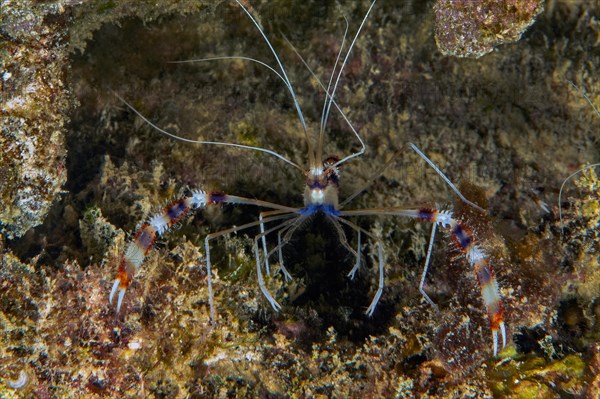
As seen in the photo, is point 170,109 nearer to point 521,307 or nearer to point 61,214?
point 61,214

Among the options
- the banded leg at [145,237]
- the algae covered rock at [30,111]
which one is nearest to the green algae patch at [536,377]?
the banded leg at [145,237]

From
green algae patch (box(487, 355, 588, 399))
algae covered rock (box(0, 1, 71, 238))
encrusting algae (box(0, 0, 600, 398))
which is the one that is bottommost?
green algae patch (box(487, 355, 588, 399))

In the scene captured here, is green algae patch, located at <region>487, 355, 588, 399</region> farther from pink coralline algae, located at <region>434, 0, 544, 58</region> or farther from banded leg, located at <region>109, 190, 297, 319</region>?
pink coralline algae, located at <region>434, 0, 544, 58</region>

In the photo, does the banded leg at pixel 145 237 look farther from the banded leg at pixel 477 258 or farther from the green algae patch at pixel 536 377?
the green algae patch at pixel 536 377

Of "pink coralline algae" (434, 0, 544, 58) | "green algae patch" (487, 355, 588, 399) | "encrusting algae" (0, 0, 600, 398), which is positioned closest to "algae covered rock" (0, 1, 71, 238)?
"encrusting algae" (0, 0, 600, 398)

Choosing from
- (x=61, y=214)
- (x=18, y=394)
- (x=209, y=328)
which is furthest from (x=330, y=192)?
(x=18, y=394)
